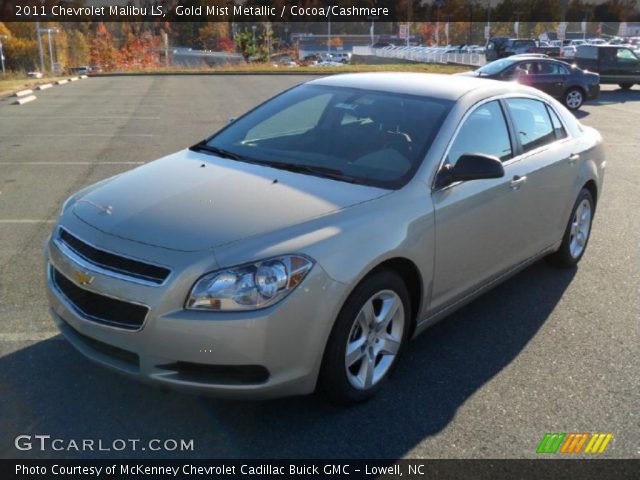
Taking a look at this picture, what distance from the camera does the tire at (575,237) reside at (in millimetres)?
5402

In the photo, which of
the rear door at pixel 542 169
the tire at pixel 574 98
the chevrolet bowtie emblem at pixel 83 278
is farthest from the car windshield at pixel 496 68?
the chevrolet bowtie emblem at pixel 83 278

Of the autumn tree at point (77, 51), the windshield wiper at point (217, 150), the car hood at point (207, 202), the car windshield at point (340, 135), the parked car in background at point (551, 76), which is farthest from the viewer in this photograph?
the autumn tree at point (77, 51)

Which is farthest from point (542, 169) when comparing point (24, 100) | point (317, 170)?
point (24, 100)

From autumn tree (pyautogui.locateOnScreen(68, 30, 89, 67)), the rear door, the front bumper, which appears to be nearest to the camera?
the front bumper

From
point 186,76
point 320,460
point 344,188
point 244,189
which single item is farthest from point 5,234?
point 186,76

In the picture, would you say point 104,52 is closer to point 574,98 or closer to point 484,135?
point 574,98

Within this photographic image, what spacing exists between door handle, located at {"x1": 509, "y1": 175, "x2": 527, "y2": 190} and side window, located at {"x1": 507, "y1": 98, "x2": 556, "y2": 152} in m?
0.29

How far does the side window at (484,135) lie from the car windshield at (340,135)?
177 mm

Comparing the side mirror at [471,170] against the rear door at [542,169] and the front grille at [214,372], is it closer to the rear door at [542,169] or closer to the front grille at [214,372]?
the rear door at [542,169]

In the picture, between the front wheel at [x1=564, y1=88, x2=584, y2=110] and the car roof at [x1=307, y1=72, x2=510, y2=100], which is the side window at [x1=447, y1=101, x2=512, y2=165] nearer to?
the car roof at [x1=307, y1=72, x2=510, y2=100]

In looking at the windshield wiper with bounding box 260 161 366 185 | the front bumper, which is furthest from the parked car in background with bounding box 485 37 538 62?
the front bumper

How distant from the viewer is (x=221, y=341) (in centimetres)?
285

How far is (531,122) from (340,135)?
5.34 feet

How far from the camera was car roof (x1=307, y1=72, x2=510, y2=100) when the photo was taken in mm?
4328
